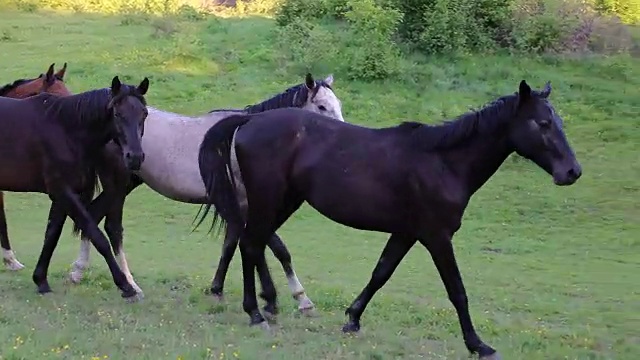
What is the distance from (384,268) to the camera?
25.7ft

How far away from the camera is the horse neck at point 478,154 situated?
7.38 m

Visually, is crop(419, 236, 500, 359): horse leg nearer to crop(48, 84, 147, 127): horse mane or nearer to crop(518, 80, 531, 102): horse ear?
crop(518, 80, 531, 102): horse ear

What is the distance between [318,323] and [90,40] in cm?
2140

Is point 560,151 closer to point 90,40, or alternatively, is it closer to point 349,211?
point 349,211

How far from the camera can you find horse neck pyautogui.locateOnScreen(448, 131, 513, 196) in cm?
738

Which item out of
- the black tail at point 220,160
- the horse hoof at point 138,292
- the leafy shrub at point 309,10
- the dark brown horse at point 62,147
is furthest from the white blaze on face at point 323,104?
the leafy shrub at point 309,10

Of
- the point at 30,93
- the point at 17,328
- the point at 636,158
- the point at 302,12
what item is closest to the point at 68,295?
the point at 17,328

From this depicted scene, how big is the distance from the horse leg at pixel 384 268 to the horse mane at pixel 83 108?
2.59 metres

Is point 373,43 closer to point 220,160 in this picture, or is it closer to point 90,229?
point 90,229

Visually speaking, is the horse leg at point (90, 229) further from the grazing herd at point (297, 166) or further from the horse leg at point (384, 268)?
the horse leg at point (384, 268)

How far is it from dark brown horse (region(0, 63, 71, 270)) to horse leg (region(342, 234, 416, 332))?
4.25 m

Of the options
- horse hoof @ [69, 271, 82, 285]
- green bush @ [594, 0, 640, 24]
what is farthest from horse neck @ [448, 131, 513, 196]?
green bush @ [594, 0, 640, 24]

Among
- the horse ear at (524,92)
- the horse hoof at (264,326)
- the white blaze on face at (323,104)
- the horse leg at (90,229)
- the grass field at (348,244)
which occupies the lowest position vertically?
the grass field at (348,244)

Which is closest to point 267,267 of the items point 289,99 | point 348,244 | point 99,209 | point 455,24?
point 289,99
